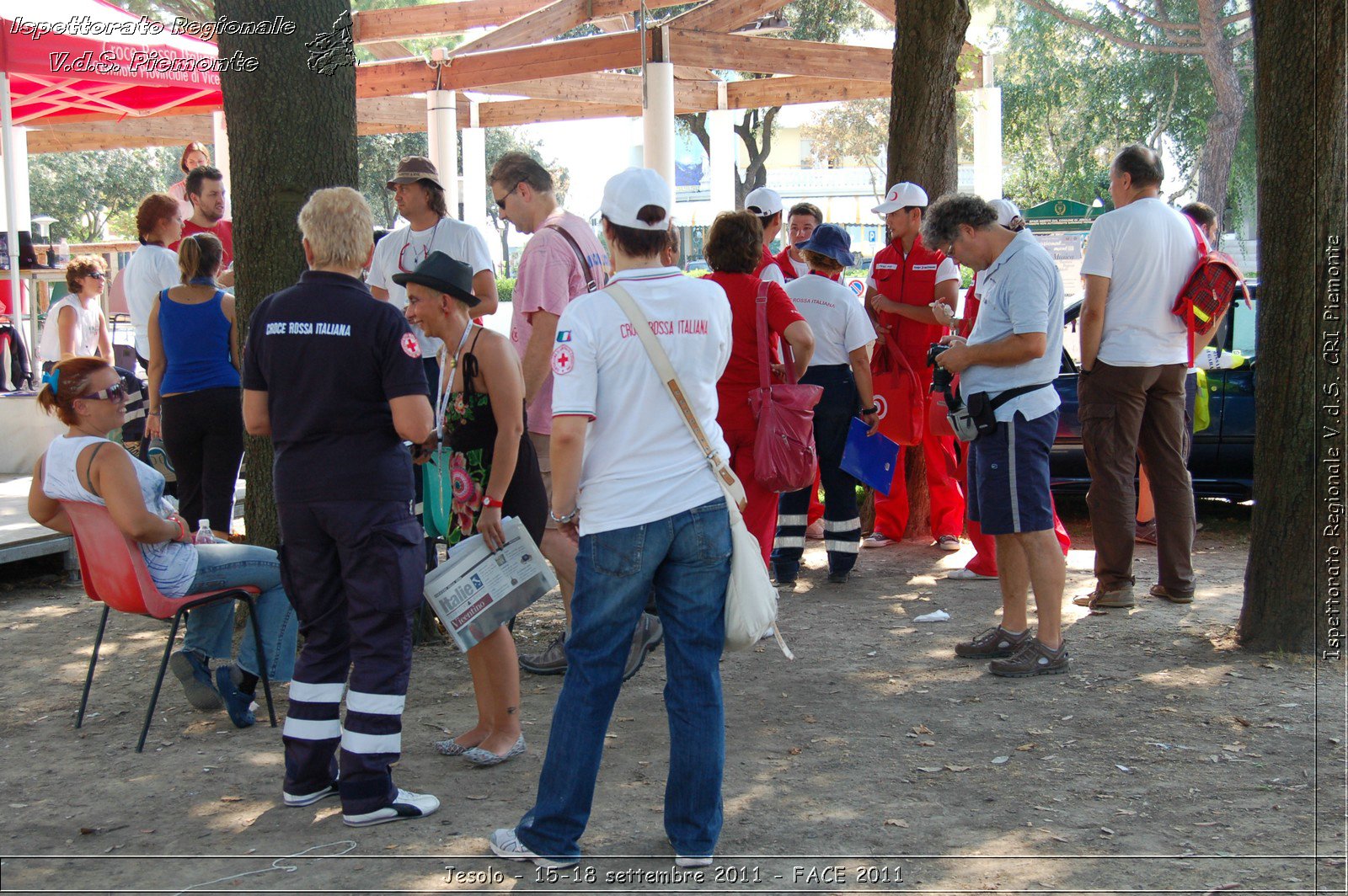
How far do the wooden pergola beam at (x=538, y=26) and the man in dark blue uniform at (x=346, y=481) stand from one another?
11130 millimetres

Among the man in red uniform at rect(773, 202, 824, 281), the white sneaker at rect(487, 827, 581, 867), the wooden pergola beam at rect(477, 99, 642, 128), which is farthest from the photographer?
the wooden pergola beam at rect(477, 99, 642, 128)

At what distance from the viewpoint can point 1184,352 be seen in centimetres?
588

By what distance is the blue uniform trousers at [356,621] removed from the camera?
349cm

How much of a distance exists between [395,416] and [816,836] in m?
1.72

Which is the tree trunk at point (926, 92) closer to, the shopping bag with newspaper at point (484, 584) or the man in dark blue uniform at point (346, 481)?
the shopping bag with newspaper at point (484, 584)

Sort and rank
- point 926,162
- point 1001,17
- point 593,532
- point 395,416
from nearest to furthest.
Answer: point 593,532
point 395,416
point 926,162
point 1001,17

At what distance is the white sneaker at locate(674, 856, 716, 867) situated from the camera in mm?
3205

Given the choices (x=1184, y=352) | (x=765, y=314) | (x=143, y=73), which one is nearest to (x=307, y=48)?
(x=765, y=314)

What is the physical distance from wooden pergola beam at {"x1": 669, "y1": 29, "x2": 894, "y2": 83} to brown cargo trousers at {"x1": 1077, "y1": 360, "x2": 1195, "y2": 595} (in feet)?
28.0

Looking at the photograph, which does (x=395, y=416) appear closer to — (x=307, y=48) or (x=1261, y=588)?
(x=307, y=48)

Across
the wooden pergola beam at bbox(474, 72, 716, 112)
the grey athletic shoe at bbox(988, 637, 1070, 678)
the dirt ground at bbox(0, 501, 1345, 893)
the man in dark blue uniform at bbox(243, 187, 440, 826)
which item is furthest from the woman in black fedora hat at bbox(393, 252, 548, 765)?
the wooden pergola beam at bbox(474, 72, 716, 112)

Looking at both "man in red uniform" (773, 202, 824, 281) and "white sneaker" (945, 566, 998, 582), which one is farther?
"man in red uniform" (773, 202, 824, 281)

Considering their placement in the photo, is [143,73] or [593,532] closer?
[593,532]

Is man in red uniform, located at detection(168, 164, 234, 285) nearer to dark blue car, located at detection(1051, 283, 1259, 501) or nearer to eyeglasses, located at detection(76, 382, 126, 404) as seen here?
eyeglasses, located at detection(76, 382, 126, 404)
